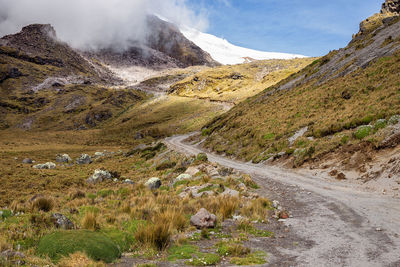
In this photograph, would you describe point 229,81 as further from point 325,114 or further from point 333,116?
point 333,116

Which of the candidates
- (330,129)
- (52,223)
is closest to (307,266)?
(52,223)

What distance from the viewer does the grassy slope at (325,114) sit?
867 inches

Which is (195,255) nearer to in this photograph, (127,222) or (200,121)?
(127,222)

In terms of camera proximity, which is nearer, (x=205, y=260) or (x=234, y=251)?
(x=205, y=260)

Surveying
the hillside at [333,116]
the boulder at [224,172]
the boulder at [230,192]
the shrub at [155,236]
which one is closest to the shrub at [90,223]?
the shrub at [155,236]

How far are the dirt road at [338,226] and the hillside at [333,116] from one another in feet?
21.2

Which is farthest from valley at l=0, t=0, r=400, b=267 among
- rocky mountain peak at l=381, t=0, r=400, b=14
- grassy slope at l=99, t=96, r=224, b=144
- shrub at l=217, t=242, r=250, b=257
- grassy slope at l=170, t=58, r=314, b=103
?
grassy slope at l=170, t=58, r=314, b=103

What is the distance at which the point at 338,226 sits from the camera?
28.1 ft

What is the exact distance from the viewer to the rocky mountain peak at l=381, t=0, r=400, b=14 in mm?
99250

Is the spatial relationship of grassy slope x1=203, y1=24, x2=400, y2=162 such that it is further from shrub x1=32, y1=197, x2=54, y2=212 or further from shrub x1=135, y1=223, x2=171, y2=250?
shrub x1=32, y1=197, x2=54, y2=212

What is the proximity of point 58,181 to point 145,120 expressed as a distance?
94878mm

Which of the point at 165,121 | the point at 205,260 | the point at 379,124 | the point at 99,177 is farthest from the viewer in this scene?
the point at 165,121

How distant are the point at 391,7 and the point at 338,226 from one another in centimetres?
12898

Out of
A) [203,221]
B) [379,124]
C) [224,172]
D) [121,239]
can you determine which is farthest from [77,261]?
[379,124]
